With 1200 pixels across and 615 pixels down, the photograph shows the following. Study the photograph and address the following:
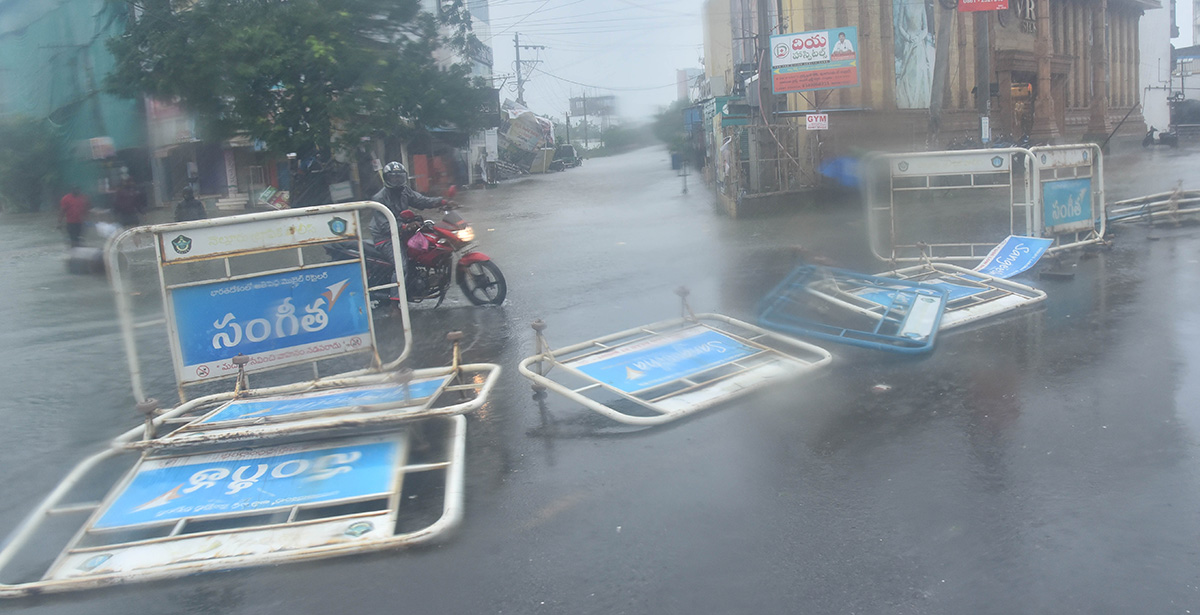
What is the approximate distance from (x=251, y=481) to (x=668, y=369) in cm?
279

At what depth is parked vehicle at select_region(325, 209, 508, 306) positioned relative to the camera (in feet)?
30.2

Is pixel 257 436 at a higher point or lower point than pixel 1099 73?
lower

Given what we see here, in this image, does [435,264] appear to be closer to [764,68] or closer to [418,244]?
[418,244]

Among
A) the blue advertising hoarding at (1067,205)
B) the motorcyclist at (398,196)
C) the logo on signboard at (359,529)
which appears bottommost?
the logo on signboard at (359,529)

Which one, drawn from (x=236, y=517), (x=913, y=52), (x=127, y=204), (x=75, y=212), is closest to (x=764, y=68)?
(x=913, y=52)

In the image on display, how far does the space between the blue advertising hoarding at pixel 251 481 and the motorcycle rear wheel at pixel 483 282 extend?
196 inches

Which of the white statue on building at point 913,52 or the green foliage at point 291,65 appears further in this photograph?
the white statue on building at point 913,52

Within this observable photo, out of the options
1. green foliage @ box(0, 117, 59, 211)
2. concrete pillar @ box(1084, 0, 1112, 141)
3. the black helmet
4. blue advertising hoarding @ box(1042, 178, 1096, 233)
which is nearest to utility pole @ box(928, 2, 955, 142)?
blue advertising hoarding @ box(1042, 178, 1096, 233)

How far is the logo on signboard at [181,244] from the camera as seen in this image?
17.6 ft

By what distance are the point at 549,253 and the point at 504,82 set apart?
1756cm

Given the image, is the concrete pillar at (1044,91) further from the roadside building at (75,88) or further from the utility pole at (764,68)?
the roadside building at (75,88)

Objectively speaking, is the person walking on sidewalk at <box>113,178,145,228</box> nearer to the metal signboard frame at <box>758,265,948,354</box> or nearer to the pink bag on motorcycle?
the pink bag on motorcycle

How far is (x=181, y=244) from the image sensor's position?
211 inches

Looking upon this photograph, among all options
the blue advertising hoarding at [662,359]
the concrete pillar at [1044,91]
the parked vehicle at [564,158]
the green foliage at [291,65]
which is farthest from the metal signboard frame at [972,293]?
the parked vehicle at [564,158]
